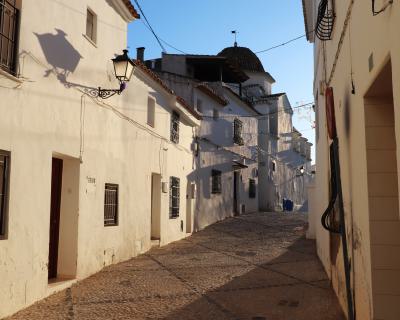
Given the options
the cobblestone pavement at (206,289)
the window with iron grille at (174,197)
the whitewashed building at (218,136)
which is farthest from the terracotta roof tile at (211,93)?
the cobblestone pavement at (206,289)

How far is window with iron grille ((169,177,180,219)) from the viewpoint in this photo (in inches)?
545

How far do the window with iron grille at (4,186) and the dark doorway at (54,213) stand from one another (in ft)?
6.47

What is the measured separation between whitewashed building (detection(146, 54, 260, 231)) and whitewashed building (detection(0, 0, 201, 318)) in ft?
18.1

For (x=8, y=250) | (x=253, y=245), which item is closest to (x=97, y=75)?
(x=8, y=250)

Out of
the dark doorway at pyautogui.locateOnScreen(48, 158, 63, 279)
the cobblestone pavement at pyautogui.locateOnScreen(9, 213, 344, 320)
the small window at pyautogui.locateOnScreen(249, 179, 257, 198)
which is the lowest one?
the cobblestone pavement at pyautogui.locateOnScreen(9, 213, 344, 320)

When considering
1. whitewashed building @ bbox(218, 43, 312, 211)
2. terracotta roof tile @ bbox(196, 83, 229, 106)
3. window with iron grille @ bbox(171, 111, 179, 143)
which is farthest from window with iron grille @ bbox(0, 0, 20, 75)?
whitewashed building @ bbox(218, 43, 312, 211)

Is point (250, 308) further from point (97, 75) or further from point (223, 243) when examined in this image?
point (223, 243)

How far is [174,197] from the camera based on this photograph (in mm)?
14297

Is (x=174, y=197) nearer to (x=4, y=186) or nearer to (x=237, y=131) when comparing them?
(x=4, y=186)

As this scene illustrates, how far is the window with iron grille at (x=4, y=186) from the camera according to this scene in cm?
550

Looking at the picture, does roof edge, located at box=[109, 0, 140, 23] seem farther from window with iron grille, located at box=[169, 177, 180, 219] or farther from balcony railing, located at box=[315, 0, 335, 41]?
window with iron grille, located at box=[169, 177, 180, 219]

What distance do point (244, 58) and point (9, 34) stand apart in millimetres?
25742

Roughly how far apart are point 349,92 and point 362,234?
1559mm

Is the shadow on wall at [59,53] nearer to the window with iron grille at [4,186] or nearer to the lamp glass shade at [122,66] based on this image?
the lamp glass shade at [122,66]
